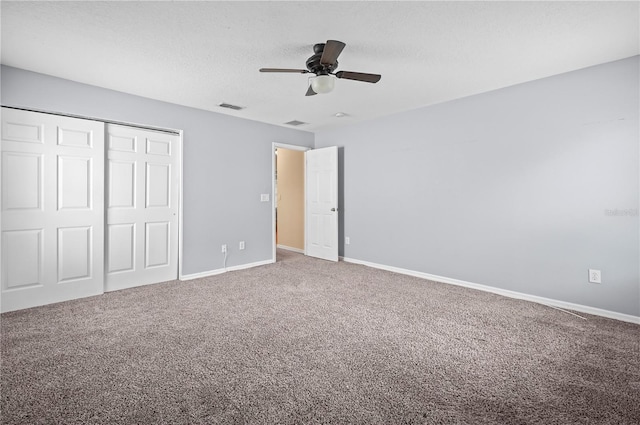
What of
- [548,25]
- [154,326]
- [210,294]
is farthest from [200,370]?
[548,25]

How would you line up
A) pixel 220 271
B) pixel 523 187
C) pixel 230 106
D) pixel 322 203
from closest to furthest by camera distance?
pixel 523 187
pixel 230 106
pixel 220 271
pixel 322 203

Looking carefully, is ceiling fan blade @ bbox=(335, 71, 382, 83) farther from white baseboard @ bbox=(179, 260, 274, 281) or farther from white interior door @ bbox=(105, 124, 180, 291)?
white baseboard @ bbox=(179, 260, 274, 281)

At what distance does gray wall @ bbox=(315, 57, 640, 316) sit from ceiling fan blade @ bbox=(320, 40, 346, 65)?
7.37 ft

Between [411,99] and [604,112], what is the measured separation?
1.95 meters

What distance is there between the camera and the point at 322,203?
18.4 feet

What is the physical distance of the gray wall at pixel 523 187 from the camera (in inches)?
114

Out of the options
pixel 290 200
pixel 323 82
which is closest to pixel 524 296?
pixel 323 82

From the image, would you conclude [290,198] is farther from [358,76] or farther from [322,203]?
[358,76]

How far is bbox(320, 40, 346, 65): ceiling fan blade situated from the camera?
2.30 metres

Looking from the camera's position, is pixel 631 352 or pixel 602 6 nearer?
pixel 602 6

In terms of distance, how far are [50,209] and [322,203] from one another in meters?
3.75

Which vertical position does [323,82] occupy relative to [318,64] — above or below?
below

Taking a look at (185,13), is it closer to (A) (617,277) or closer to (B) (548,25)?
(B) (548,25)

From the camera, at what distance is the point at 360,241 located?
17.1ft
